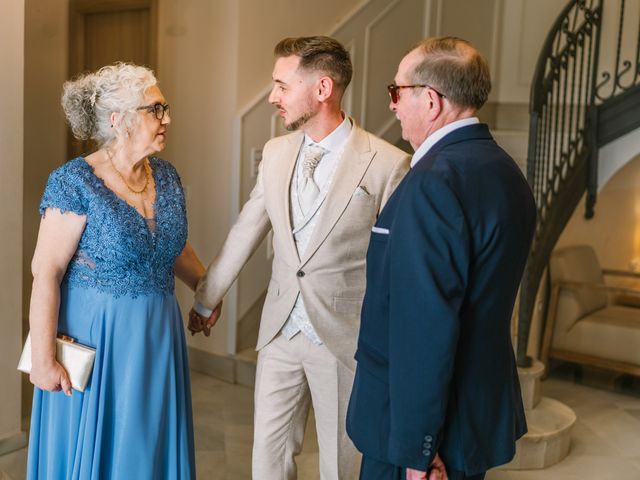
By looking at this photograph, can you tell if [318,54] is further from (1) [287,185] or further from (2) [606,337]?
(2) [606,337]

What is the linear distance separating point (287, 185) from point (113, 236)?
597mm

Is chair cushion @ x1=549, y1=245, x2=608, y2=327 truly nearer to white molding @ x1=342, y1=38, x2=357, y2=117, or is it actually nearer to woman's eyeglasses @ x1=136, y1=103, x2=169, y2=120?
white molding @ x1=342, y1=38, x2=357, y2=117

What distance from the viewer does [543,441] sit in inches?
165

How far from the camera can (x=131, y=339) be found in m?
2.61

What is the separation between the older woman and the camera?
2.50m

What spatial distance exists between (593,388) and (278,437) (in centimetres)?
381

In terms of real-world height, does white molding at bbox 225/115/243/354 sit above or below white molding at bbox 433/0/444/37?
→ below

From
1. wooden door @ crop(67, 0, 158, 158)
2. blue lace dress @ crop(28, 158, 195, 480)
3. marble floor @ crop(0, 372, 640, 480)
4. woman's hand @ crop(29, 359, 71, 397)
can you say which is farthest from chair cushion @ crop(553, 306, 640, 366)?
woman's hand @ crop(29, 359, 71, 397)

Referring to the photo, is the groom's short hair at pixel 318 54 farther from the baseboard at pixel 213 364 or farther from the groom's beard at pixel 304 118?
the baseboard at pixel 213 364

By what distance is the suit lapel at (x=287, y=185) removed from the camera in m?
2.70

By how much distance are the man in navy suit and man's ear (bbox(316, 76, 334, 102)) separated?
0.65m

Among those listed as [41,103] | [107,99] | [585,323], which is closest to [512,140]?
[585,323]

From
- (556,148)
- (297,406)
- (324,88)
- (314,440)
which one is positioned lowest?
(314,440)

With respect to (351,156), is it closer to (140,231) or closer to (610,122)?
(140,231)
